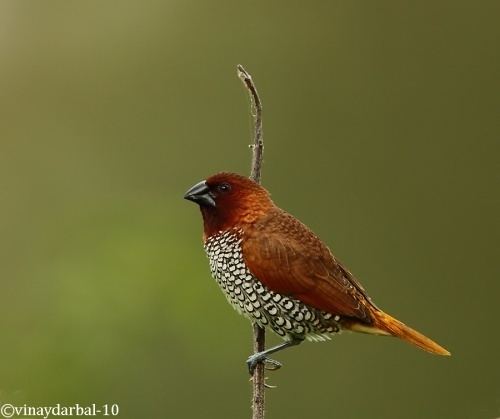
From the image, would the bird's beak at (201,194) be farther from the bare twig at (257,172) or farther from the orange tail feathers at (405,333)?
the orange tail feathers at (405,333)

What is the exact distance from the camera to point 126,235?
475cm

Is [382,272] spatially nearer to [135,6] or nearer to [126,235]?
[126,235]

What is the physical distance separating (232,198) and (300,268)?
1.25 ft

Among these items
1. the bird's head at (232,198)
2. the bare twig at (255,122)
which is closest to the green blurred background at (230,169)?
the bird's head at (232,198)

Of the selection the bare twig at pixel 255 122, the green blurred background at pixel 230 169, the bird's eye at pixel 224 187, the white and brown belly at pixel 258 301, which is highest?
the green blurred background at pixel 230 169

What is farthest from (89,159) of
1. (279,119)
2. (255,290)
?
(255,290)

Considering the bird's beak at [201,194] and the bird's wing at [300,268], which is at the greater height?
the bird's beak at [201,194]

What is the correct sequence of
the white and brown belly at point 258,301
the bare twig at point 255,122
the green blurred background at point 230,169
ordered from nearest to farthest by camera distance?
the bare twig at point 255,122 < the white and brown belly at point 258,301 < the green blurred background at point 230,169

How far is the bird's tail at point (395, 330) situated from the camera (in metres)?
3.62

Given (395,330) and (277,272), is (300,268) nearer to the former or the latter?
(277,272)

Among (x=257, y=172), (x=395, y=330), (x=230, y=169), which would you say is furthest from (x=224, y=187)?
(x=230, y=169)

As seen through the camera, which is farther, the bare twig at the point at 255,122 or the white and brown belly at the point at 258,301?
the white and brown belly at the point at 258,301

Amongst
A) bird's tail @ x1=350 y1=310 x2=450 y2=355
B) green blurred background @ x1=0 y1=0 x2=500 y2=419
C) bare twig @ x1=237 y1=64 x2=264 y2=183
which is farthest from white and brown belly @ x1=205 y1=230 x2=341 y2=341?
green blurred background @ x1=0 y1=0 x2=500 y2=419

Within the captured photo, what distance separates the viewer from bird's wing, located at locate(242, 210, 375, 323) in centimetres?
359
